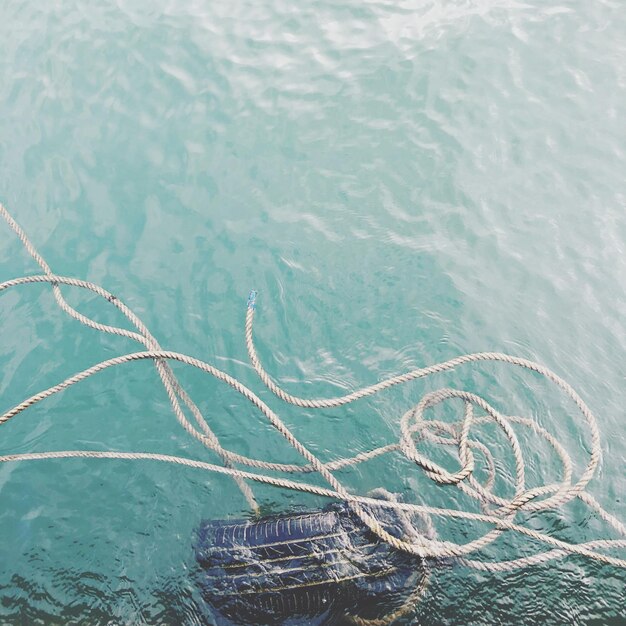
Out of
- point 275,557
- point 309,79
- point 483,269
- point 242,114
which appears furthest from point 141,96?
point 275,557

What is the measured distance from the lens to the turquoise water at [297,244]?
400cm

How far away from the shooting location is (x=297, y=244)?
5.61 metres

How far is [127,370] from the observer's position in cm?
480

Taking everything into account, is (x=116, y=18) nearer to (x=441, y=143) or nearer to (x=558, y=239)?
(x=441, y=143)

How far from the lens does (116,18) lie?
25.6 feet

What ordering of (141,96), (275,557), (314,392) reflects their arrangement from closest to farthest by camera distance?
(275,557), (314,392), (141,96)

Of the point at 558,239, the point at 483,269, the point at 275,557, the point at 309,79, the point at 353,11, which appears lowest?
the point at 275,557

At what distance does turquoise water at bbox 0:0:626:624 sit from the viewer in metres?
4.00

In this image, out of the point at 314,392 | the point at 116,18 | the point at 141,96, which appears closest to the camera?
the point at 314,392

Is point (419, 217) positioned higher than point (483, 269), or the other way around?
point (419, 217)

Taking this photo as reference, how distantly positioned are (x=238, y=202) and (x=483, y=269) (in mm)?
2308

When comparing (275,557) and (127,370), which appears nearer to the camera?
(275,557)

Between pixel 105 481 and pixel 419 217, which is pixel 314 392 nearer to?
pixel 105 481

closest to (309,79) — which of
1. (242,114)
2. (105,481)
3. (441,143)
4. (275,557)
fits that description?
(242,114)
